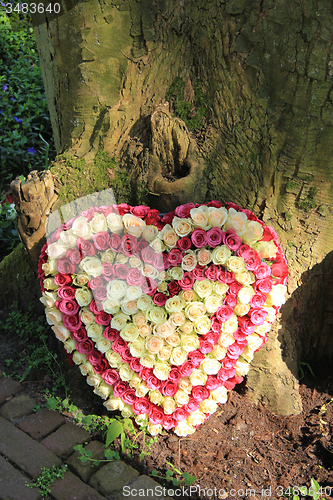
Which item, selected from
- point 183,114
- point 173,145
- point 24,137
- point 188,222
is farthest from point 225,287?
point 24,137

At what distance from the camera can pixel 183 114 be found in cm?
255

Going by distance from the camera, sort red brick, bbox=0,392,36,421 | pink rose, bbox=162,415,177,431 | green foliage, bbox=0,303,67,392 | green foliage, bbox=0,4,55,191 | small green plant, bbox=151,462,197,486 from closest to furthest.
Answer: small green plant, bbox=151,462,197,486 < pink rose, bbox=162,415,177,431 < red brick, bbox=0,392,36,421 < green foliage, bbox=0,303,67,392 < green foliage, bbox=0,4,55,191

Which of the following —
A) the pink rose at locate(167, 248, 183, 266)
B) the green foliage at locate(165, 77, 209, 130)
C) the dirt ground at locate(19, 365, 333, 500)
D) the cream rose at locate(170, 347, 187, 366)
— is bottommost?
the dirt ground at locate(19, 365, 333, 500)

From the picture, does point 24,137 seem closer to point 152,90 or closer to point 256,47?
point 152,90

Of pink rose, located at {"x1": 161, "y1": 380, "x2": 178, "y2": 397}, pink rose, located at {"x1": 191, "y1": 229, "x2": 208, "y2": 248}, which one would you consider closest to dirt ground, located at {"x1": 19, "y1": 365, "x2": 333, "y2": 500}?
pink rose, located at {"x1": 161, "y1": 380, "x2": 178, "y2": 397}

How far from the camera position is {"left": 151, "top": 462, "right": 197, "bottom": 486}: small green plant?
2.05m

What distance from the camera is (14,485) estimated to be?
1.98 meters

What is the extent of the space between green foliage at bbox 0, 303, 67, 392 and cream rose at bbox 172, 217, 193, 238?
4.32 feet

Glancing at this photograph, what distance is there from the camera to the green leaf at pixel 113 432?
2176 millimetres

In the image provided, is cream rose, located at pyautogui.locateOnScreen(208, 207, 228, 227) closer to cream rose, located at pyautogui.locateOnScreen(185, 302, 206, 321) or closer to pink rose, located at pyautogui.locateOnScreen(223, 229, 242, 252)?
pink rose, located at pyautogui.locateOnScreen(223, 229, 242, 252)

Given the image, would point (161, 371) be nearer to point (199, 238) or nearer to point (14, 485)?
point (199, 238)

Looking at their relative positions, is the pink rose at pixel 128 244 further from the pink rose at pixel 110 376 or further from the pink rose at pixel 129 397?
the pink rose at pixel 129 397

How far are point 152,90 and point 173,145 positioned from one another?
412mm

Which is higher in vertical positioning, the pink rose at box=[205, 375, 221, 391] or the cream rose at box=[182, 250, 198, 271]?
the cream rose at box=[182, 250, 198, 271]
